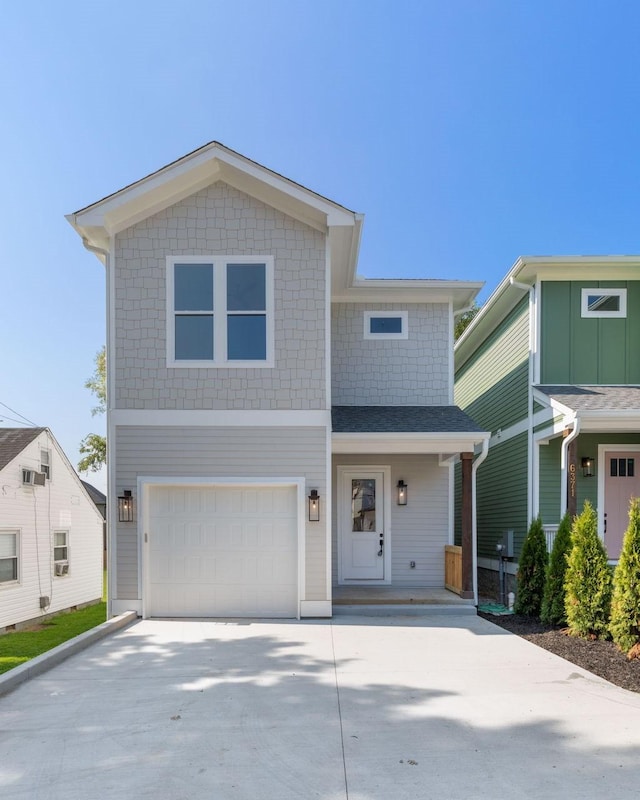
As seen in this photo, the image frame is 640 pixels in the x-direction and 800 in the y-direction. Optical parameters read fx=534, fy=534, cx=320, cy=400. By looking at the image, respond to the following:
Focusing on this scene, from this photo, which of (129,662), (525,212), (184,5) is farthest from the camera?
(525,212)

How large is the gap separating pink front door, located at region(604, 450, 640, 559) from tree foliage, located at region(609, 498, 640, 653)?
13.0 ft

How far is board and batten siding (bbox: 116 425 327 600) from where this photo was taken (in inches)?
291

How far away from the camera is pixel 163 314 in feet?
24.5

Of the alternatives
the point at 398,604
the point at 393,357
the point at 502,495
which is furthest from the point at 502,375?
the point at 398,604

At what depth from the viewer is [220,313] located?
7449 mm

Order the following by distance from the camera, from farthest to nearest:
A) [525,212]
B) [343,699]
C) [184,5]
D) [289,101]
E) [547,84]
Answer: [525,212] → [547,84] → [289,101] → [184,5] → [343,699]

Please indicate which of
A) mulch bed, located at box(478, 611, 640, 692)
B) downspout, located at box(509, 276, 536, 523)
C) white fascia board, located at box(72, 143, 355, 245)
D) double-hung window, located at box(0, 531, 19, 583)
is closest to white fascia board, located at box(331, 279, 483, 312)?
downspout, located at box(509, 276, 536, 523)

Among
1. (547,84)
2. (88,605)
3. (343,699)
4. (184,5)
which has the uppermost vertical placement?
(547,84)

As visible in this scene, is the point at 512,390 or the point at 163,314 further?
the point at 512,390

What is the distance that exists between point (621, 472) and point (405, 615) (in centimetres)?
484

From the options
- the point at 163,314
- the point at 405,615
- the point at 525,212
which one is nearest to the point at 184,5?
the point at 163,314

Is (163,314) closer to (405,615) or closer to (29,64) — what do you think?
(405,615)

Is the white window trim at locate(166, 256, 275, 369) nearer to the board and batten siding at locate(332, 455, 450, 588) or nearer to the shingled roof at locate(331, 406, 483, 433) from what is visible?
the shingled roof at locate(331, 406, 483, 433)

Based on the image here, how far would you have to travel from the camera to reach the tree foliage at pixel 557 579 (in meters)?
6.82
